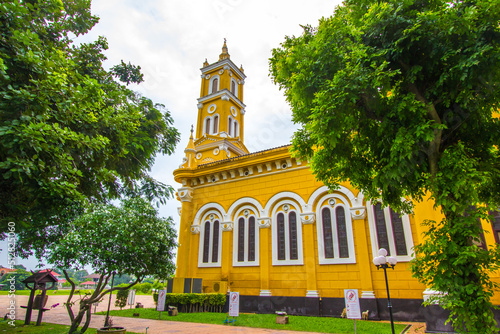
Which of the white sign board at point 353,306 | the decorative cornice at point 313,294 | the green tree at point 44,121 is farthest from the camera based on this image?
the decorative cornice at point 313,294

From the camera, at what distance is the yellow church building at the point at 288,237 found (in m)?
11.8

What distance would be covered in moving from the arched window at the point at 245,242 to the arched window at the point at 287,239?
118 cm

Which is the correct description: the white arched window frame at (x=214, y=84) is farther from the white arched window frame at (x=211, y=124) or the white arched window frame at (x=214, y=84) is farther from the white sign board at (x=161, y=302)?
the white sign board at (x=161, y=302)

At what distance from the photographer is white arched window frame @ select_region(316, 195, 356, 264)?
1280 cm

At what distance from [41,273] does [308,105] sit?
12.2m

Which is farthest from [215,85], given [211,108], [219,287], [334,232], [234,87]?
[334,232]

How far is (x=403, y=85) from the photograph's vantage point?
5879mm

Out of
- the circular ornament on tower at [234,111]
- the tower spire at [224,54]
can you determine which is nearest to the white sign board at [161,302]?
the circular ornament on tower at [234,111]

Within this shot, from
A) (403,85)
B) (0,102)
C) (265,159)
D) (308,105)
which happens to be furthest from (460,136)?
(265,159)

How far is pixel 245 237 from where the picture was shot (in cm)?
1573

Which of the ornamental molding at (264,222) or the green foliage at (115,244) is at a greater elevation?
the ornamental molding at (264,222)

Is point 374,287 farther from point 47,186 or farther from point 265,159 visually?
point 47,186

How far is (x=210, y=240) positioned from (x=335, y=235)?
7.34 meters

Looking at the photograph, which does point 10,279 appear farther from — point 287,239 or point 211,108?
point 211,108
